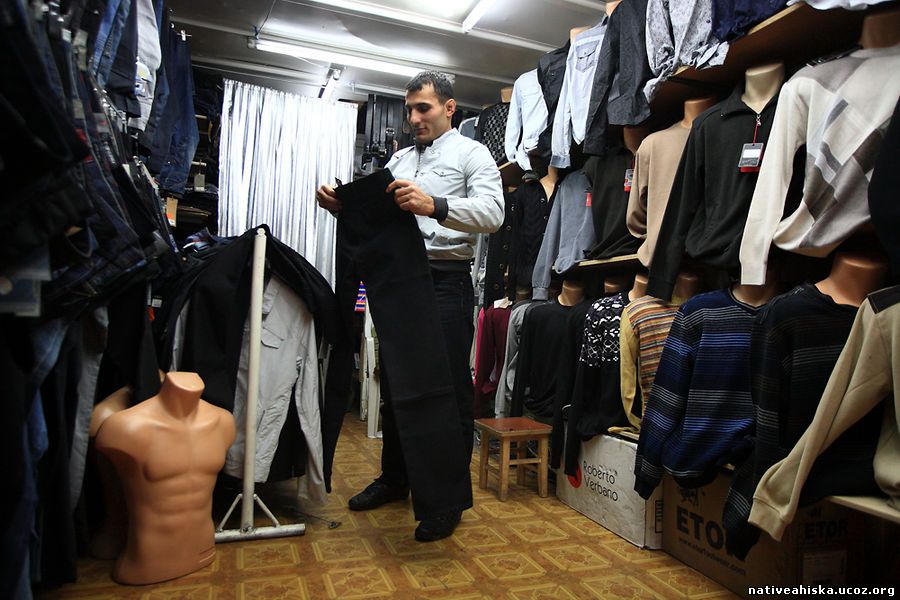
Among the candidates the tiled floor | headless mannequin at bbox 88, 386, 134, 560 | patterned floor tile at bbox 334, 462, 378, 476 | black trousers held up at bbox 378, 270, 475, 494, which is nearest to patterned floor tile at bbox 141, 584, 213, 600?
the tiled floor

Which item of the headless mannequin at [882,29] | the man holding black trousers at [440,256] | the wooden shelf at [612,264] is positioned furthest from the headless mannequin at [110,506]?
the headless mannequin at [882,29]

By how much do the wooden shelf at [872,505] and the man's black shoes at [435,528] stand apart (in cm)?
114

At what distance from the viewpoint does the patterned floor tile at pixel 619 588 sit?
1681mm

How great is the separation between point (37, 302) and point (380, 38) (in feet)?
11.6

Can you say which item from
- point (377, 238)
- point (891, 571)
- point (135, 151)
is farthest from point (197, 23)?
point (891, 571)

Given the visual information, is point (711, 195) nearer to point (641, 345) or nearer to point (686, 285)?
point (686, 285)

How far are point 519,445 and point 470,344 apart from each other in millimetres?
793

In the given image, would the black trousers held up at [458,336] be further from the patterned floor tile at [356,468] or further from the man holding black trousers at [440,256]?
the patterned floor tile at [356,468]

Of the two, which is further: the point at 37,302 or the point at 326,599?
the point at 326,599

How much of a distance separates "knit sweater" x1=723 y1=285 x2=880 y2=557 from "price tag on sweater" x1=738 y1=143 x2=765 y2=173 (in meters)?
0.56

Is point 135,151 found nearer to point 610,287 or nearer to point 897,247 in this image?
point 610,287

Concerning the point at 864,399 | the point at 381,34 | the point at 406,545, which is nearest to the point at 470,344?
the point at 406,545

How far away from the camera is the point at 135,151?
2445 millimetres

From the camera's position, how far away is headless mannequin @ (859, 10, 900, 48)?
5.33ft
